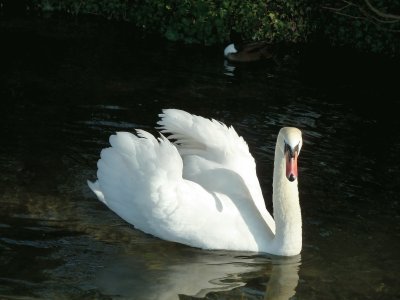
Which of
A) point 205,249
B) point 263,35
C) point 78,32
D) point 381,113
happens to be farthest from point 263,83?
point 205,249

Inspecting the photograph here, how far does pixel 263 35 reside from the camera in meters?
17.0

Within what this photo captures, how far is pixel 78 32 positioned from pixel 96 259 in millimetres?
10117

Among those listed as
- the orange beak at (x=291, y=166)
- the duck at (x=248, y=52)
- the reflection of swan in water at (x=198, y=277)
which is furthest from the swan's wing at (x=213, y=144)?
the duck at (x=248, y=52)

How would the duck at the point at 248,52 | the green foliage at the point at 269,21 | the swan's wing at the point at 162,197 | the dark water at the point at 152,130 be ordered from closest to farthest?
the dark water at the point at 152,130 < the swan's wing at the point at 162,197 < the duck at the point at 248,52 < the green foliage at the point at 269,21

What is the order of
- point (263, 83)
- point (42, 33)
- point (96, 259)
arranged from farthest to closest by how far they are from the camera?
point (42, 33)
point (263, 83)
point (96, 259)

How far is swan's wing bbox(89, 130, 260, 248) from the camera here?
7137mm

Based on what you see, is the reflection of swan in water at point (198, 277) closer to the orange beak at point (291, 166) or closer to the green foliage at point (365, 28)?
the orange beak at point (291, 166)

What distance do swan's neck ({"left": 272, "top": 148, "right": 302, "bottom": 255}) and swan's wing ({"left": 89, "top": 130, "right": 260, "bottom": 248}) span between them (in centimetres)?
35

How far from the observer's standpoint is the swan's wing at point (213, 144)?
308 inches

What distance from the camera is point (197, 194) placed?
7.23 m

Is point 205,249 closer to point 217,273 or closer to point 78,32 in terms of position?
point 217,273

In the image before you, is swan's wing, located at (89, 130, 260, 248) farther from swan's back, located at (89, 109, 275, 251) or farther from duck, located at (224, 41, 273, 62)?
duck, located at (224, 41, 273, 62)

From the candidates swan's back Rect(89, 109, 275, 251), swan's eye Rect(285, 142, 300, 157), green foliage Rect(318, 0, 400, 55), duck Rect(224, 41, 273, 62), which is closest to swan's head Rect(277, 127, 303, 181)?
swan's eye Rect(285, 142, 300, 157)

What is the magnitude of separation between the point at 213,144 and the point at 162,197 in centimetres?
102
